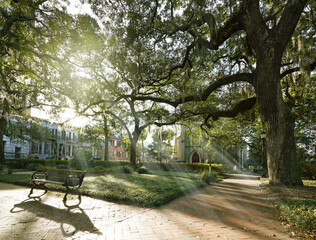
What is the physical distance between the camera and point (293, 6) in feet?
21.9

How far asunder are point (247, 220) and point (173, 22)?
784cm

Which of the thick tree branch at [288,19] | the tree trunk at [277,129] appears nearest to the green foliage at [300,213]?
the tree trunk at [277,129]

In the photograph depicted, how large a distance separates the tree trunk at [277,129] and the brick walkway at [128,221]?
73.2 inches

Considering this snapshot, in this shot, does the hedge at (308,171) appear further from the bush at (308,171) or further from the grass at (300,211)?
the grass at (300,211)

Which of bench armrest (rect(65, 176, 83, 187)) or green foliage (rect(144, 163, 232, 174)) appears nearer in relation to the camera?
bench armrest (rect(65, 176, 83, 187))

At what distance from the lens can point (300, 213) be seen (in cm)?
420

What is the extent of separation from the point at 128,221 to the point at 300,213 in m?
3.87

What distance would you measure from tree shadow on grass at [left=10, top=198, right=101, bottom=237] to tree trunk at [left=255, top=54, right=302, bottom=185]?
6.68 meters

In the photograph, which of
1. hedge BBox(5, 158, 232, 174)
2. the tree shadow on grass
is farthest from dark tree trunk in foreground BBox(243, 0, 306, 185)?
hedge BBox(5, 158, 232, 174)

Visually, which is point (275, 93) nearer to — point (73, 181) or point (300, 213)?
point (300, 213)

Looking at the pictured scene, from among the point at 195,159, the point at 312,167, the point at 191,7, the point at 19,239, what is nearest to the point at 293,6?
the point at 191,7

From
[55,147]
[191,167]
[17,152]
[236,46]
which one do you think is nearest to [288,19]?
[236,46]

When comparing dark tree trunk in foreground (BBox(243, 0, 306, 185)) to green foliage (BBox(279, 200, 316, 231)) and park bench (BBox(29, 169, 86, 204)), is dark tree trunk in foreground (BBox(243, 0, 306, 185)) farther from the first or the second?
park bench (BBox(29, 169, 86, 204))

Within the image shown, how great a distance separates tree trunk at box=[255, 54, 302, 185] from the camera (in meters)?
7.03
